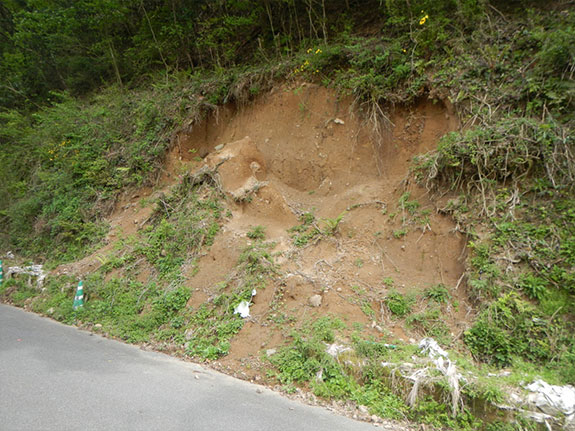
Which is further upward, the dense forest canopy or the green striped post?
the dense forest canopy

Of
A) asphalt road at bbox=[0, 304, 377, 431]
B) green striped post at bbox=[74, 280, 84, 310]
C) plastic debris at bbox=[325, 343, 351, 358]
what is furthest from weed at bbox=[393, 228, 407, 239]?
green striped post at bbox=[74, 280, 84, 310]

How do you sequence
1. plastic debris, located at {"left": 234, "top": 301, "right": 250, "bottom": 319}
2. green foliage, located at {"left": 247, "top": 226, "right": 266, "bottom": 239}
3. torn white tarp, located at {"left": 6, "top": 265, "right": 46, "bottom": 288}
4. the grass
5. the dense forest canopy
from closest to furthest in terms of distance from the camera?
the grass, plastic debris, located at {"left": 234, "top": 301, "right": 250, "bottom": 319}, green foliage, located at {"left": 247, "top": 226, "right": 266, "bottom": 239}, torn white tarp, located at {"left": 6, "top": 265, "right": 46, "bottom": 288}, the dense forest canopy

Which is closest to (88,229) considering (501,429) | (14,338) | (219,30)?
(14,338)

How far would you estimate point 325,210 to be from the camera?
7.60m

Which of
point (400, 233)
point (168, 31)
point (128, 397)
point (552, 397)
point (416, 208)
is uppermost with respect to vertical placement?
point (168, 31)

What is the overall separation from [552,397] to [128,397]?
14.8ft

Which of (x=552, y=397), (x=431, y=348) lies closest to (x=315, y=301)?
(x=431, y=348)

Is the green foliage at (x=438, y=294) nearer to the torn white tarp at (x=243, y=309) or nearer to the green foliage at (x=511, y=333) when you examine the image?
the green foliage at (x=511, y=333)

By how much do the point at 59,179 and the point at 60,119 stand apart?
8.95ft

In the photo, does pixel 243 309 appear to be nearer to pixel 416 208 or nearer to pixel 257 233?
pixel 257 233

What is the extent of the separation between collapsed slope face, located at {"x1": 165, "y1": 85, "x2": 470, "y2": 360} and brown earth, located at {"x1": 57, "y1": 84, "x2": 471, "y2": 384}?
2 cm

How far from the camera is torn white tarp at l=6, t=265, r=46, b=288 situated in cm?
854

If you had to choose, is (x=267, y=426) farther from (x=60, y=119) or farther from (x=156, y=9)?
(x=156, y=9)

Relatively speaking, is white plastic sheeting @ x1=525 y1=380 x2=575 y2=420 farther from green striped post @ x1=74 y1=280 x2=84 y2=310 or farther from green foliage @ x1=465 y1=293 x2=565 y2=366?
green striped post @ x1=74 y1=280 x2=84 y2=310
